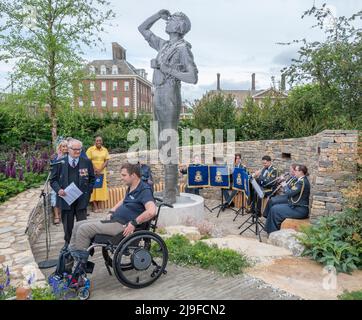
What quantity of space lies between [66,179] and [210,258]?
2.35 m

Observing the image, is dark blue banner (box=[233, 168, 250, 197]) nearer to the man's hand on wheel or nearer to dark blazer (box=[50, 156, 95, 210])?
dark blazer (box=[50, 156, 95, 210])

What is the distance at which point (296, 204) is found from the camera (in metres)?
6.81

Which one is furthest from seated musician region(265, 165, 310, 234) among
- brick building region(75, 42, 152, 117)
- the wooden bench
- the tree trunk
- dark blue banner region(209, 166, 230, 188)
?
brick building region(75, 42, 152, 117)

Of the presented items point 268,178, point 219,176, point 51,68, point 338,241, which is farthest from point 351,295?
point 51,68

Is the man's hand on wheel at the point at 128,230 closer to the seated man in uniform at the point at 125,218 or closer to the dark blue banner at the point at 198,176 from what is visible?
the seated man in uniform at the point at 125,218

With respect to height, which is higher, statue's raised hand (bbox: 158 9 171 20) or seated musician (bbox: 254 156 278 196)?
statue's raised hand (bbox: 158 9 171 20)

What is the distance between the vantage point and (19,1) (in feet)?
35.3

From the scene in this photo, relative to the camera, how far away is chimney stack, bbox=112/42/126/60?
4906 cm

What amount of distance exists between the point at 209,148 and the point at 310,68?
3850 millimetres

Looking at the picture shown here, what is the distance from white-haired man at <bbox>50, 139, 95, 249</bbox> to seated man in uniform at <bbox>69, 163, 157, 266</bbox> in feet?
3.89

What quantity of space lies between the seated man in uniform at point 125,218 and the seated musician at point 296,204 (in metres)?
3.56

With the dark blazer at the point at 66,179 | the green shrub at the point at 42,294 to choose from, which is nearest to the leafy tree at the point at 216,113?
the dark blazer at the point at 66,179

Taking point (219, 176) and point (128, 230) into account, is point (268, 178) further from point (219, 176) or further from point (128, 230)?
point (128, 230)

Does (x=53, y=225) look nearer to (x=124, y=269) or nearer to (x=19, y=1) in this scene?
(x=124, y=269)
